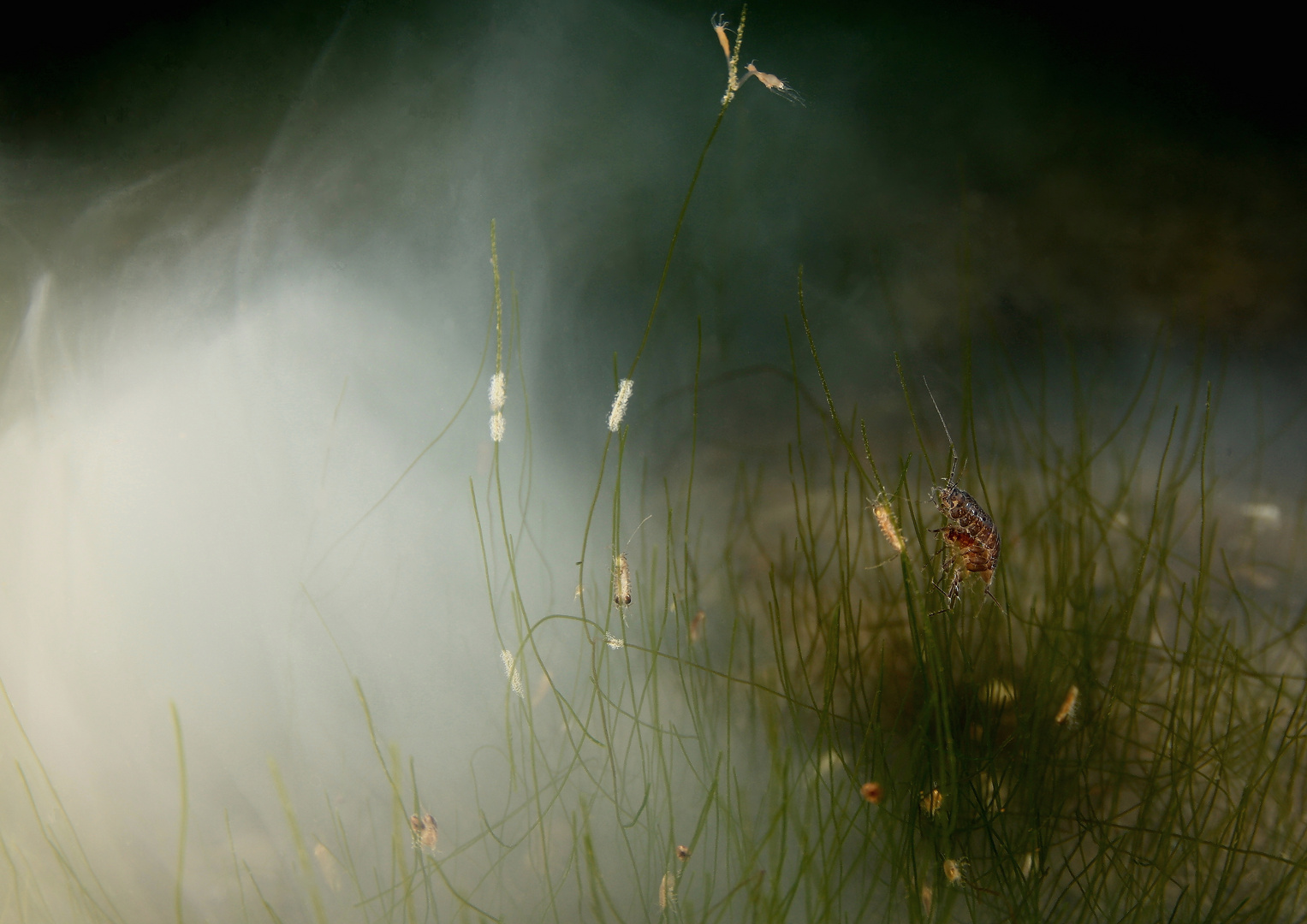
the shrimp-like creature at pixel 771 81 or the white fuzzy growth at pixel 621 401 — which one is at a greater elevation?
the shrimp-like creature at pixel 771 81

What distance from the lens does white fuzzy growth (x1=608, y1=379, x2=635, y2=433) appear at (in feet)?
2.48

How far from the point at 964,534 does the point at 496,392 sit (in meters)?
0.54

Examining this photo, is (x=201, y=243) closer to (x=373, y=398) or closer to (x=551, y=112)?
(x=373, y=398)

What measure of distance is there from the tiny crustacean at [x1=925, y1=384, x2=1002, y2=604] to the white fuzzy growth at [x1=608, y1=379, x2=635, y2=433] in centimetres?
33

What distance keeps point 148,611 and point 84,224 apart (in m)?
0.46

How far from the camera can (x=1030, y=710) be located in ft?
2.50

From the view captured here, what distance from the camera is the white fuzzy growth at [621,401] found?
2.48 ft

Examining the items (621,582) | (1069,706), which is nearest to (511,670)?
(621,582)

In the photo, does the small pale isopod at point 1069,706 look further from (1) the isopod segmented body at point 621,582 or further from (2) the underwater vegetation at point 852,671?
(1) the isopod segmented body at point 621,582

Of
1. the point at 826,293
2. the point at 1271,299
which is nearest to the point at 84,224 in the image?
the point at 826,293

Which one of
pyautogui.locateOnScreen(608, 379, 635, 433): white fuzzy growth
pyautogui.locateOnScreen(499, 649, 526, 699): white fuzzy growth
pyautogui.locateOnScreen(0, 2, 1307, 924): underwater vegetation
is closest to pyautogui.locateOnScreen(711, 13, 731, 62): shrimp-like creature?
pyautogui.locateOnScreen(0, 2, 1307, 924): underwater vegetation

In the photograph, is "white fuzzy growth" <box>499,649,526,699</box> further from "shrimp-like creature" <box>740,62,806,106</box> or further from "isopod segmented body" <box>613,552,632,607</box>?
"shrimp-like creature" <box>740,62,806,106</box>

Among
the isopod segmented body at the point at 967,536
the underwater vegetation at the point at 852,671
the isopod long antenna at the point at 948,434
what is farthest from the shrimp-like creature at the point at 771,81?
the isopod segmented body at the point at 967,536

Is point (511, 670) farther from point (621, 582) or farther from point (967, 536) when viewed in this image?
point (967, 536)
